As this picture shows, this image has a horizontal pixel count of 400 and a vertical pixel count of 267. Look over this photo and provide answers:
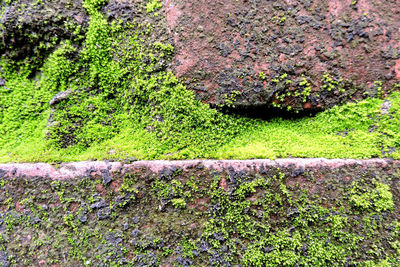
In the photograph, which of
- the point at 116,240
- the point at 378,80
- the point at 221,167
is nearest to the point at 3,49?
the point at 116,240

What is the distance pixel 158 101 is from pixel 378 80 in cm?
179

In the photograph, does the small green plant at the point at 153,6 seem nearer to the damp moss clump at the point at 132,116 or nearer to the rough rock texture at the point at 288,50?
the damp moss clump at the point at 132,116

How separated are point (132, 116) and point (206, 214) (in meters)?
1.05

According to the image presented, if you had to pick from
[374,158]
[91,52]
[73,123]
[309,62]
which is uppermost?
[91,52]

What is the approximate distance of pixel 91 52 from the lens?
218cm

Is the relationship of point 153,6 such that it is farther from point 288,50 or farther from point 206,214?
point 206,214

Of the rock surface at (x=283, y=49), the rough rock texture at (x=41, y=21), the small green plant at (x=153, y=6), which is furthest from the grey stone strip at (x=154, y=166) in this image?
the small green plant at (x=153, y=6)

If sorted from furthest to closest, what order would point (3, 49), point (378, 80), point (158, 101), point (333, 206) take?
1. point (3, 49)
2. point (158, 101)
3. point (378, 80)
4. point (333, 206)

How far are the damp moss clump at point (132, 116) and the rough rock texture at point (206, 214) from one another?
149 millimetres

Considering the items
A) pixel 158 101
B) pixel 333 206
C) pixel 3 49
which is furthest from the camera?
pixel 3 49

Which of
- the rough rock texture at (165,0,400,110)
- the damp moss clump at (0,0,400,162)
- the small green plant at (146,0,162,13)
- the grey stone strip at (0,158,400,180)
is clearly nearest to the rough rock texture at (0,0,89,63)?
the damp moss clump at (0,0,400,162)

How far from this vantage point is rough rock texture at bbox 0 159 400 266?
1.72 meters

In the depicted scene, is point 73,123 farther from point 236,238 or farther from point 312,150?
point 312,150

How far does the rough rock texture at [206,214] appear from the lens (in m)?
Answer: 1.72
